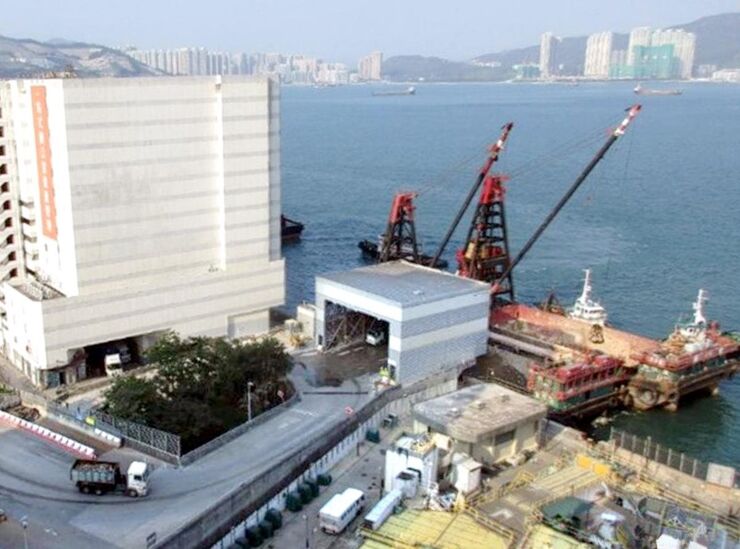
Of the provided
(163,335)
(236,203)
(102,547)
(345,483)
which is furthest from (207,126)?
(102,547)

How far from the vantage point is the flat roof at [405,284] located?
4050 centimetres

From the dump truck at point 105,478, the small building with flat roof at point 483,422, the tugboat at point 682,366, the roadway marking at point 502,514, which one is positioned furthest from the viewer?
the tugboat at point 682,366

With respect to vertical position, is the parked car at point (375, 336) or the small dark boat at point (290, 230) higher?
the parked car at point (375, 336)

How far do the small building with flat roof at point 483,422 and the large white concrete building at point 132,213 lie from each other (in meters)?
17.3

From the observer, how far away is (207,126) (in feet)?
140

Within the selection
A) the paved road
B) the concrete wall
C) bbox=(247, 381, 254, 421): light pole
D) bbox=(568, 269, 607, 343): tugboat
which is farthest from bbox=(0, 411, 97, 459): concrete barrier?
bbox=(568, 269, 607, 343): tugboat

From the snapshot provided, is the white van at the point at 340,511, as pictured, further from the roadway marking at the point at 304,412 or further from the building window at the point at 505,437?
the roadway marking at the point at 304,412

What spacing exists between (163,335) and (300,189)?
7004cm

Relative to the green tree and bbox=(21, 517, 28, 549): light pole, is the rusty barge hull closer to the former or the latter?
the green tree

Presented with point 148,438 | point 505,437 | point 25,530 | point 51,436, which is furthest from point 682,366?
point 25,530

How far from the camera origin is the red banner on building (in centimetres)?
3934

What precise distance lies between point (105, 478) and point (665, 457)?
24.2m

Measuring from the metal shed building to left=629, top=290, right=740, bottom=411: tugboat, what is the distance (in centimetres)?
948

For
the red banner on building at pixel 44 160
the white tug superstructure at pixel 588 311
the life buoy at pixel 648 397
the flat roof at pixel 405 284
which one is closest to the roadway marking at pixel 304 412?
the flat roof at pixel 405 284
